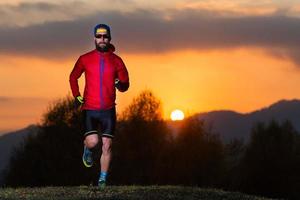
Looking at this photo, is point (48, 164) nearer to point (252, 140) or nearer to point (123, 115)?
point (123, 115)

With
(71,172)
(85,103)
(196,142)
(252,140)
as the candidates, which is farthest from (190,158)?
(85,103)

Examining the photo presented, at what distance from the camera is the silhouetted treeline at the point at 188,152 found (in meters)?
78.5

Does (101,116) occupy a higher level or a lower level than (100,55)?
lower

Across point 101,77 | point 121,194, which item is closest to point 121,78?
point 101,77

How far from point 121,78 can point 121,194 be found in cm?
333

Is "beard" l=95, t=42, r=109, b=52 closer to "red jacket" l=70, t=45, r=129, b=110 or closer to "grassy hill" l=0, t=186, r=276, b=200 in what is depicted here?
"red jacket" l=70, t=45, r=129, b=110

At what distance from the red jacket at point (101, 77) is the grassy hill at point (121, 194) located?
2321 mm

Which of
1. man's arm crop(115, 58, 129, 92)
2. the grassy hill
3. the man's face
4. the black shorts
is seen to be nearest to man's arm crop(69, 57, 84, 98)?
the black shorts

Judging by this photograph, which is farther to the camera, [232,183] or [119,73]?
[232,183]

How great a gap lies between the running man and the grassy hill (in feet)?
4.07

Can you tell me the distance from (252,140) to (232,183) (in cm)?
924

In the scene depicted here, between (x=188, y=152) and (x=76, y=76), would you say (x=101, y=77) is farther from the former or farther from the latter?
(x=188, y=152)

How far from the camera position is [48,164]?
7369cm

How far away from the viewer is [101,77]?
20.0 meters
